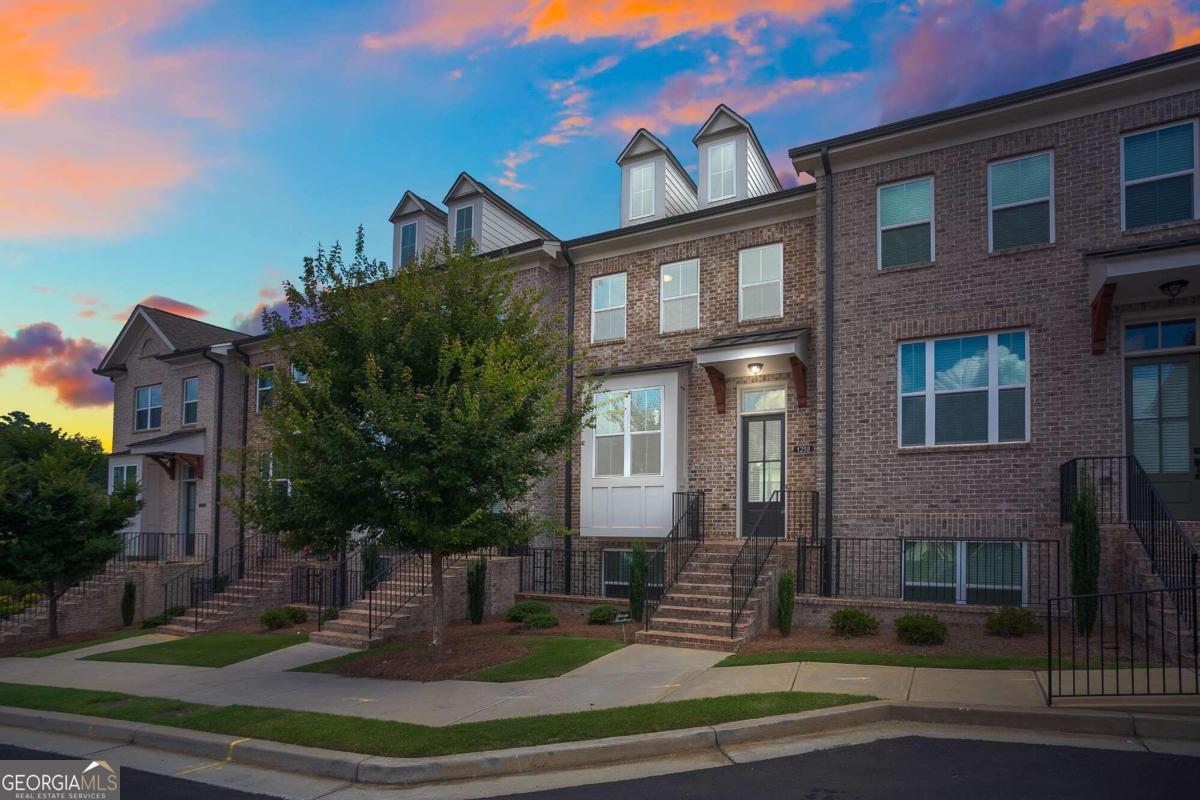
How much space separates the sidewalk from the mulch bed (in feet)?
3.41

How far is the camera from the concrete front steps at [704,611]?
12523 mm

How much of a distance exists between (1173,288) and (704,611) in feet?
26.5

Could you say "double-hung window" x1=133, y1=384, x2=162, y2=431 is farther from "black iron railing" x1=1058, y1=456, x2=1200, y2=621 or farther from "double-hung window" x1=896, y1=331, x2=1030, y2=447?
"black iron railing" x1=1058, y1=456, x2=1200, y2=621

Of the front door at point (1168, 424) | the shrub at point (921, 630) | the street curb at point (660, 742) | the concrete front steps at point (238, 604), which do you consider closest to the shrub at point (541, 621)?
the shrub at point (921, 630)

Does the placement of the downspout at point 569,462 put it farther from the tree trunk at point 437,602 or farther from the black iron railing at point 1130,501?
the black iron railing at point 1130,501

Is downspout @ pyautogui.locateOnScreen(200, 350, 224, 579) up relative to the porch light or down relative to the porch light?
down

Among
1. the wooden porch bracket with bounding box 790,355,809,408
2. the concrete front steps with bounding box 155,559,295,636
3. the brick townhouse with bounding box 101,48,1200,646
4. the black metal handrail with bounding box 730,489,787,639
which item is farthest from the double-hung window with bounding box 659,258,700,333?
the concrete front steps with bounding box 155,559,295,636

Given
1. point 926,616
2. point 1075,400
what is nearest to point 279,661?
point 926,616

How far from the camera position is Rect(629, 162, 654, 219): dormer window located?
21.1 metres

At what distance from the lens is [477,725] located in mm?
8594

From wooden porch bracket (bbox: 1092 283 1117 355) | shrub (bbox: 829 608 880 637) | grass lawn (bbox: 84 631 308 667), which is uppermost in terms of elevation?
wooden porch bracket (bbox: 1092 283 1117 355)

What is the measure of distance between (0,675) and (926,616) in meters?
15.2

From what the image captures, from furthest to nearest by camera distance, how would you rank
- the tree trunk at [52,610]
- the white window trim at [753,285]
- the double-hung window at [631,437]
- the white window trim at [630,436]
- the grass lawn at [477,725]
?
1. the tree trunk at [52,610]
2. the double-hung window at [631,437]
3. the white window trim at [630,436]
4. the white window trim at [753,285]
5. the grass lawn at [477,725]

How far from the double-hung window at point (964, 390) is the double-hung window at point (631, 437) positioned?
4.94 m
